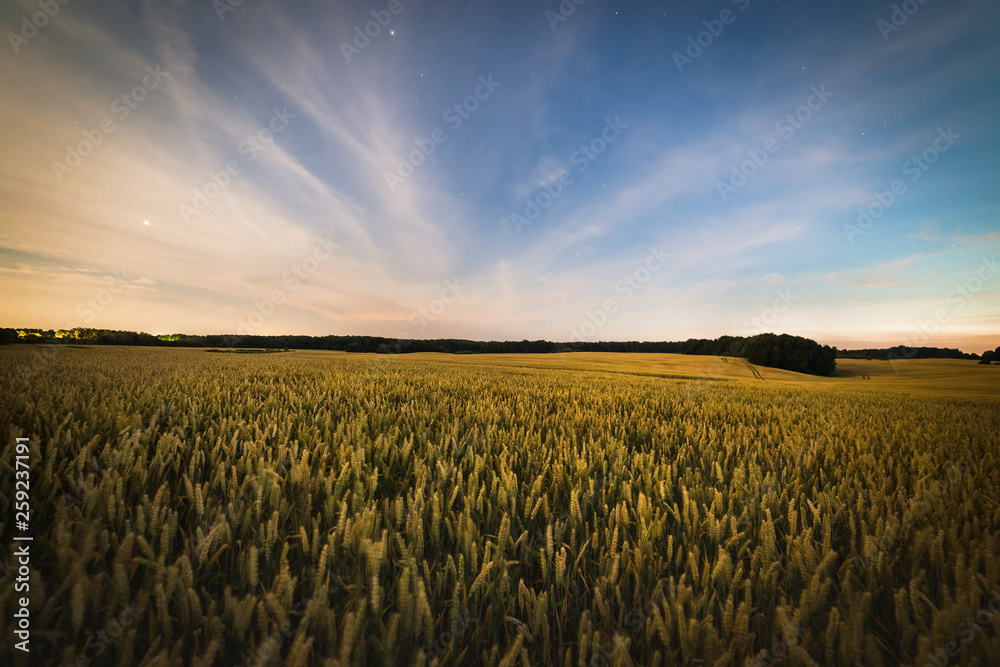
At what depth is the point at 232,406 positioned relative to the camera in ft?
11.4

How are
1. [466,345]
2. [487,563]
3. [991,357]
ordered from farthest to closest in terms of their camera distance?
1. [466,345]
2. [991,357]
3. [487,563]

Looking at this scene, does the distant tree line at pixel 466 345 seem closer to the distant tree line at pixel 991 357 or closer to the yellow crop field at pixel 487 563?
the distant tree line at pixel 991 357

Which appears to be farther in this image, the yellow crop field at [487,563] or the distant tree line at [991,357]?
the distant tree line at [991,357]

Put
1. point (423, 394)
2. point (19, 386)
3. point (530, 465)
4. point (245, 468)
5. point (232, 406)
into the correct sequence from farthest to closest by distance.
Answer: point (423, 394)
point (19, 386)
point (232, 406)
point (530, 465)
point (245, 468)

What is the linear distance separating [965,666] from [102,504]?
2.58 meters

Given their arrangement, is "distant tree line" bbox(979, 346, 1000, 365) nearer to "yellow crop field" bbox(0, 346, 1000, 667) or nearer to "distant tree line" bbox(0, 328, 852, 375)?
"distant tree line" bbox(0, 328, 852, 375)

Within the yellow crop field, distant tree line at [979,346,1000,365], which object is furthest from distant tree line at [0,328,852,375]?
the yellow crop field

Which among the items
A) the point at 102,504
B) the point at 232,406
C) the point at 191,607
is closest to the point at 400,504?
the point at 191,607

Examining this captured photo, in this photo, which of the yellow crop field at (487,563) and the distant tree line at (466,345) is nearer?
the yellow crop field at (487,563)

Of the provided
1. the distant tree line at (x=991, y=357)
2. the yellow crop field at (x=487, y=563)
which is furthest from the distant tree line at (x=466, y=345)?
the yellow crop field at (x=487, y=563)

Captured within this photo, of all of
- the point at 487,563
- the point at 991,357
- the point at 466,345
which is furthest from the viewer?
the point at 466,345

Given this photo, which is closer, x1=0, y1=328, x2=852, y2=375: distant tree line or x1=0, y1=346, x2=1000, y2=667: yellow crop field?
x1=0, y1=346, x2=1000, y2=667: yellow crop field

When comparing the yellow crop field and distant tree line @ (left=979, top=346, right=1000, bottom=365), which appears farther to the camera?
distant tree line @ (left=979, top=346, right=1000, bottom=365)

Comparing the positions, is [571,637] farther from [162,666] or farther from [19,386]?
[19,386]
